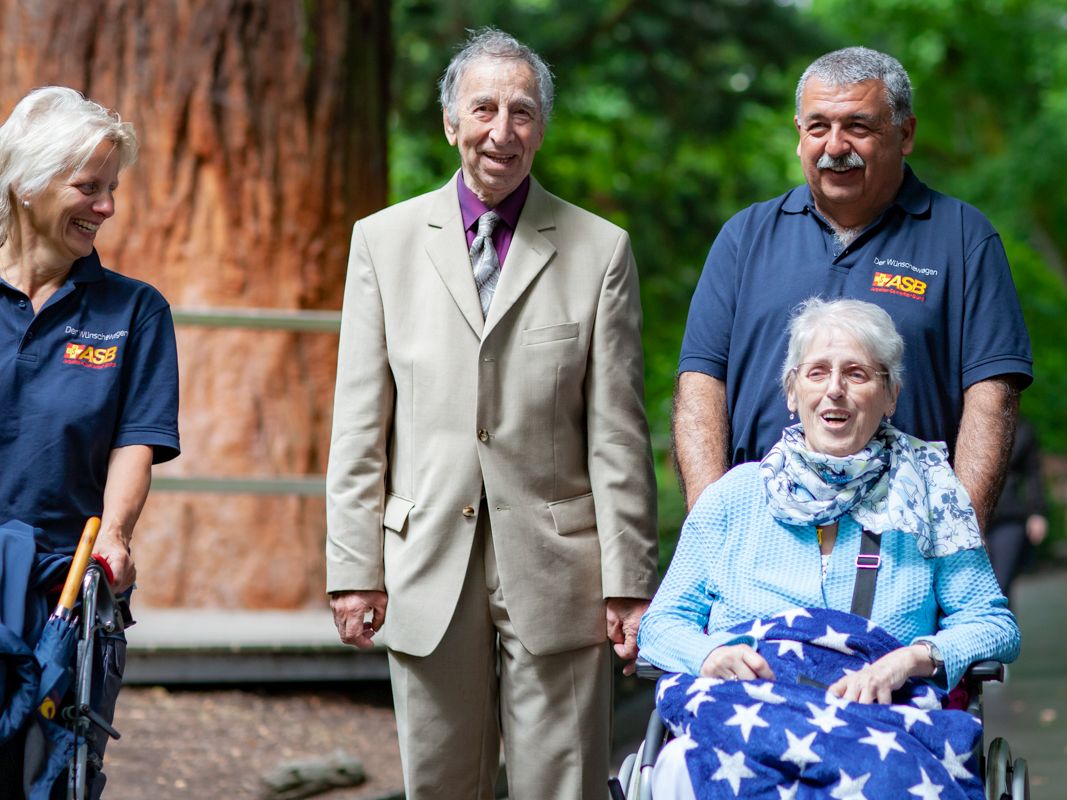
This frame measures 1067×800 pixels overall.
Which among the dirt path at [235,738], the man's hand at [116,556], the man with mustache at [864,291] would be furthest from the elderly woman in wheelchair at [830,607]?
the dirt path at [235,738]

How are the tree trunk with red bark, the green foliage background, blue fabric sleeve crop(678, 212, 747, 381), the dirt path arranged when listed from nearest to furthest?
blue fabric sleeve crop(678, 212, 747, 381), the dirt path, the tree trunk with red bark, the green foliage background

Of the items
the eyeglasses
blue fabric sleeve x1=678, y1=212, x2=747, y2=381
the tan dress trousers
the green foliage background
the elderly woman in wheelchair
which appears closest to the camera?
the elderly woman in wheelchair

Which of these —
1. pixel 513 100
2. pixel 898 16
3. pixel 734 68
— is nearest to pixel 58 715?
pixel 513 100

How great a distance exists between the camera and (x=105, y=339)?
12.1ft

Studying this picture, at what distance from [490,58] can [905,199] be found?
112 cm

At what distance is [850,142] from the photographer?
397 cm

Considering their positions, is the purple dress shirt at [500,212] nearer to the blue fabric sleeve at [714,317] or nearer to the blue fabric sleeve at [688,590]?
the blue fabric sleeve at [714,317]

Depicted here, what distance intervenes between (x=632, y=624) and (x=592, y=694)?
8.5 inches

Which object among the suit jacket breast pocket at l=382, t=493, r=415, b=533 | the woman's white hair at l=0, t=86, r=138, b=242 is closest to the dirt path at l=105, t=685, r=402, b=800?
the suit jacket breast pocket at l=382, t=493, r=415, b=533

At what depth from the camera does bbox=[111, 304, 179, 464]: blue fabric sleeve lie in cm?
374

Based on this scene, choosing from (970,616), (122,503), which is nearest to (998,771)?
(970,616)

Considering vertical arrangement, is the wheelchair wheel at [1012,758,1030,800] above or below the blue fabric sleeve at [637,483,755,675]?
below

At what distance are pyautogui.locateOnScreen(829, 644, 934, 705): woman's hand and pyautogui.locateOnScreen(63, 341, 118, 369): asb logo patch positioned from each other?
178 centimetres

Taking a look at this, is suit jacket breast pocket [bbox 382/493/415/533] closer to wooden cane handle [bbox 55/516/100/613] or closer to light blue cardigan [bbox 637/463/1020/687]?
light blue cardigan [bbox 637/463/1020/687]
